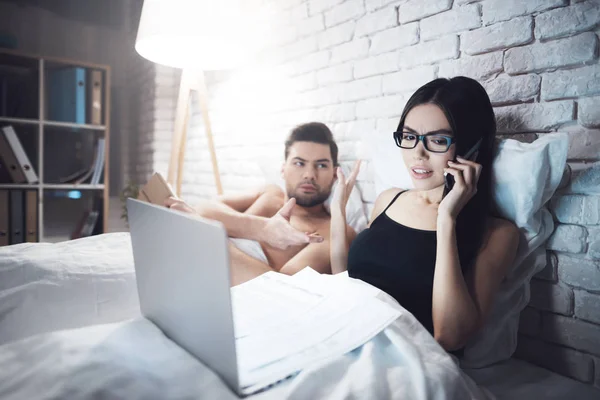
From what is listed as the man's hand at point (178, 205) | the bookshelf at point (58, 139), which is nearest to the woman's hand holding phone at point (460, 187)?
the man's hand at point (178, 205)

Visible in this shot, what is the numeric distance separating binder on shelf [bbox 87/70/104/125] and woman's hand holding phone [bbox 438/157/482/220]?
2748mm

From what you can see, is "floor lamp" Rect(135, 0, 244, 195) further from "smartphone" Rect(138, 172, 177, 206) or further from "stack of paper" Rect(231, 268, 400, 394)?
"stack of paper" Rect(231, 268, 400, 394)

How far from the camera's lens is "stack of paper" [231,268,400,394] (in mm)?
704

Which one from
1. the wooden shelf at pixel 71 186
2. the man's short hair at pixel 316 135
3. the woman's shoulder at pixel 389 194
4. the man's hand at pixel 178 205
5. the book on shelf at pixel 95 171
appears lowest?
the man's hand at pixel 178 205

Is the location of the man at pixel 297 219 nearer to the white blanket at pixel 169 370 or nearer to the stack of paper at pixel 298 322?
the stack of paper at pixel 298 322

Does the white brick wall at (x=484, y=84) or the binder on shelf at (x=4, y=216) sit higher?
the white brick wall at (x=484, y=84)

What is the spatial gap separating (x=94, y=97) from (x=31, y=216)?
93 cm

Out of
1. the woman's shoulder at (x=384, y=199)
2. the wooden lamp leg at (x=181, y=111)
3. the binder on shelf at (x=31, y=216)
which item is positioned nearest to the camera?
the woman's shoulder at (x=384, y=199)

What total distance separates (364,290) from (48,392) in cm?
64

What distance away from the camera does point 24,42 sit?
122 inches

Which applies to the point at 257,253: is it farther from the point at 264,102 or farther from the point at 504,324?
the point at 264,102

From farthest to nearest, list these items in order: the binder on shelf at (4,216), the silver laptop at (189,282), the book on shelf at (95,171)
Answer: the book on shelf at (95,171)
the binder on shelf at (4,216)
the silver laptop at (189,282)

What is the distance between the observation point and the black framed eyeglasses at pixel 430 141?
1027 millimetres

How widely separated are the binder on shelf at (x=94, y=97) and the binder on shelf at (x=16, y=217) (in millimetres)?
695
